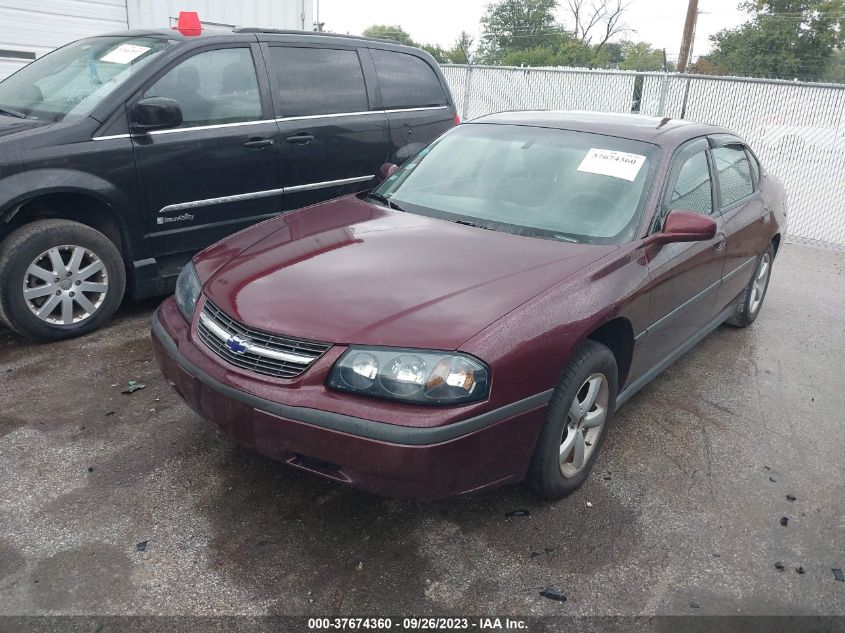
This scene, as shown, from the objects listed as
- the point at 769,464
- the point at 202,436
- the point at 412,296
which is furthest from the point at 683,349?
the point at 202,436

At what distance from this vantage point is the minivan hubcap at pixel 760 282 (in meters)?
5.22

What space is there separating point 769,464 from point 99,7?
9.20 meters

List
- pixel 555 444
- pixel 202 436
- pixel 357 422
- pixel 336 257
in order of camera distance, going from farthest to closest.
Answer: pixel 202 436, pixel 336 257, pixel 555 444, pixel 357 422

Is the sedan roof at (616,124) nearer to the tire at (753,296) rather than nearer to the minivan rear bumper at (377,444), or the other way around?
the tire at (753,296)

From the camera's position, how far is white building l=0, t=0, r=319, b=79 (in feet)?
27.0

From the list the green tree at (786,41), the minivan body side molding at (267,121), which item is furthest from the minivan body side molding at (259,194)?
the green tree at (786,41)

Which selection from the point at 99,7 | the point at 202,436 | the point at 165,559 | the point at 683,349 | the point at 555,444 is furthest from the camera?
the point at 99,7

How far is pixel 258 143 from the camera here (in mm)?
4988

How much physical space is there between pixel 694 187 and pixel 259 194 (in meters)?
2.94

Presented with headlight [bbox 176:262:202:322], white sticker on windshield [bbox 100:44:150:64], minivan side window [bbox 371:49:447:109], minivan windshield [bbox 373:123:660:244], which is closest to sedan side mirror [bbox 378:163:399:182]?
minivan windshield [bbox 373:123:660:244]

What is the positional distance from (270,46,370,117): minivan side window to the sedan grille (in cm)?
293

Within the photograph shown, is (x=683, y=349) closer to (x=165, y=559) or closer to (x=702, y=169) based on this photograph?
(x=702, y=169)

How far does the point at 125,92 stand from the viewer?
14.4ft

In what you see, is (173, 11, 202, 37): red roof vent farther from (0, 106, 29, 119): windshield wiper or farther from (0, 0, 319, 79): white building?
(0, 0, 319, 79): white building
